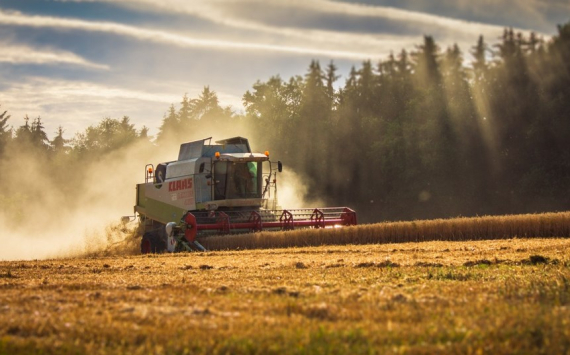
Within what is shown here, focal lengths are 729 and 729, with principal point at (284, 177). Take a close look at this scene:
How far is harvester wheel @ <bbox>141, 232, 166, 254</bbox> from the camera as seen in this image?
23781mm

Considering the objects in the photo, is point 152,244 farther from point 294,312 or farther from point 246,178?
point 294,312

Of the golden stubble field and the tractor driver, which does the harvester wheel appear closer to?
the tractor driver

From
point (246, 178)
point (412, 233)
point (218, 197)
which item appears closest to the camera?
point (412, 233)

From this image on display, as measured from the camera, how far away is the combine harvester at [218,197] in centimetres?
2358

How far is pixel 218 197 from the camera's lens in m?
24.5

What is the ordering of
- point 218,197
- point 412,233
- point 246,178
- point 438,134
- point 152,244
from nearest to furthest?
point 412,233 < point 152,244 < point 218,197 < point 246,178 < point 438,134

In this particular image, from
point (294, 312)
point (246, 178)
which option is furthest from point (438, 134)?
point (294, 312)

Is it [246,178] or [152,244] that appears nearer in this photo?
[152,244]

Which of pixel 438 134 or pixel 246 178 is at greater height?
pixel 438 134

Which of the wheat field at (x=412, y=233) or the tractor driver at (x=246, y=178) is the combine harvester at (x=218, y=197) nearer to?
the tractor driver at (x=246, y=178)

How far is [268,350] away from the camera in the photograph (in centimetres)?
526

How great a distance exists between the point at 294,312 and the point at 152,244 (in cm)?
1772

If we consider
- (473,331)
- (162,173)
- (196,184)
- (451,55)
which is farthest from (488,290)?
(451,55)

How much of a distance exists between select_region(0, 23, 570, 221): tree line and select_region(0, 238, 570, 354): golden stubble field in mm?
37854
